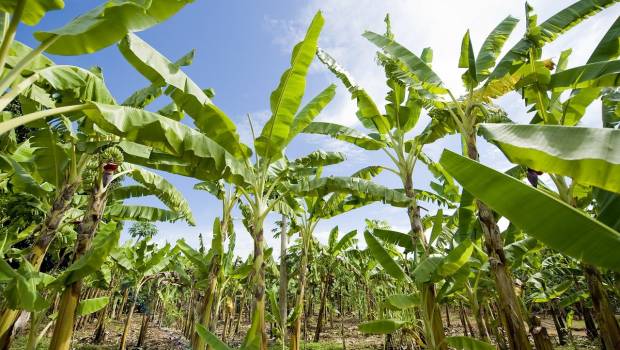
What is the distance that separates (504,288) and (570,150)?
3165 millimetres

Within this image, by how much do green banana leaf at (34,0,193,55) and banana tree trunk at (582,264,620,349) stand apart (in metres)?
5.98

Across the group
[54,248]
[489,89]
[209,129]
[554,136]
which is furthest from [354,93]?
[54,248]

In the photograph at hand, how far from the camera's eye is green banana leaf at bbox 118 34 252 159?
13.0 ft

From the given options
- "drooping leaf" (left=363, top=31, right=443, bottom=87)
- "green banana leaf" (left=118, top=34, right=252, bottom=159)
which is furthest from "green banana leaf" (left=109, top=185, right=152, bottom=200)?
"drooping leaf" (left=363, top=31, right=443, bottom=87)

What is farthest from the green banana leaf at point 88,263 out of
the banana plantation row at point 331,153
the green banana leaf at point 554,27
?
the green banana leaf at point 554,27

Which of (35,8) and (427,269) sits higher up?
(35,8)

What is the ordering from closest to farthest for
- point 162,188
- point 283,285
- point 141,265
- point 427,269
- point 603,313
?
point 603,313, point 427,269, point 162,188, point 283,285, point 141,265

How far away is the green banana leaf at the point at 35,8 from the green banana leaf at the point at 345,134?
5.33 metres

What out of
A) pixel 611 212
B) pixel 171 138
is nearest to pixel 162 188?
pixel 171 138

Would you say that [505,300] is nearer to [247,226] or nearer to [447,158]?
[447,158]

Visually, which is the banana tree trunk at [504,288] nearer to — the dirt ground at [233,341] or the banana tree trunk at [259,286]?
the banana tree trunk at [259,286]

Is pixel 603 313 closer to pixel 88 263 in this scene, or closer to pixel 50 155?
pixel 88 263

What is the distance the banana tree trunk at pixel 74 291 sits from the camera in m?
4.01

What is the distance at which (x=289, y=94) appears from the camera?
197 inches
